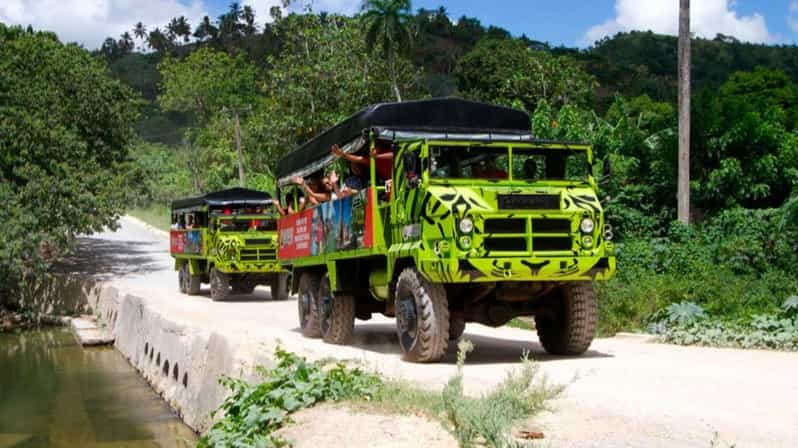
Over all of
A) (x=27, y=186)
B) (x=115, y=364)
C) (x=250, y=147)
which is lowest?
(x=115, y=364)

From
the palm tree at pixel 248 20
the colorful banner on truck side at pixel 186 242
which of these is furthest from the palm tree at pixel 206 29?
the colorful banner on truck side at pixel 186 242

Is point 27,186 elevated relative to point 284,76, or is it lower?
lower

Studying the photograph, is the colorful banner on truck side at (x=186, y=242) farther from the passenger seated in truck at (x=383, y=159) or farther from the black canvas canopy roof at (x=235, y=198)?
the passenger seated in truck at (x=383, y=159)

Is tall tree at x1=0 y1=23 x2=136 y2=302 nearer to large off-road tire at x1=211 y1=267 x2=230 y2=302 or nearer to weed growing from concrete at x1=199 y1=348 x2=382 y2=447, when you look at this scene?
large off-road tire at x1=211 y1=267 x2=230 y2=302

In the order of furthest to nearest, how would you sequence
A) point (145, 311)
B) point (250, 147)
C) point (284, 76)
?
point (250, 147), point (284, 76), point (145, 311)

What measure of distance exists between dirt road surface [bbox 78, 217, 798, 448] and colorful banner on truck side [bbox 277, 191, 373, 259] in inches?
57.3

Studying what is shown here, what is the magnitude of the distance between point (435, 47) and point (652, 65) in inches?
1159

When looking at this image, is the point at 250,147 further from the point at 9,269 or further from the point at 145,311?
the point at 145,311

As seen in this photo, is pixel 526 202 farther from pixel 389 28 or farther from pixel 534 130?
pixel 389 28

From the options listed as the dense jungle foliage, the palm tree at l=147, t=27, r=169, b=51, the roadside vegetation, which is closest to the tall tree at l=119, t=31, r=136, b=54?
the palm tree at l=147, t=27, r=169, b=51

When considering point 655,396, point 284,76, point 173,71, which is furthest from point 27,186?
point 173,71

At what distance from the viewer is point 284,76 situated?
51.7 metres

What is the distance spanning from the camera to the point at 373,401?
7.88m

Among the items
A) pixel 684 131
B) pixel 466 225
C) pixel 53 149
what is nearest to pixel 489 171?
pixel 466 225
